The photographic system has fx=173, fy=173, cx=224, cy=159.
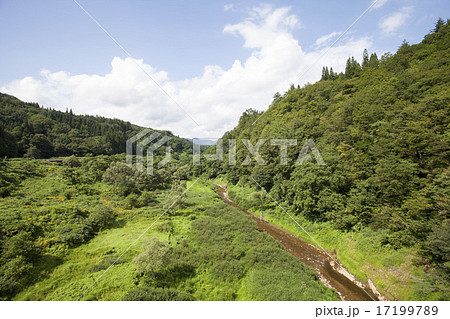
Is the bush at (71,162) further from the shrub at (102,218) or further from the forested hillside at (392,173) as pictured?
the forested hillside at (392,173)

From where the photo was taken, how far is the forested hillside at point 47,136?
168 feet

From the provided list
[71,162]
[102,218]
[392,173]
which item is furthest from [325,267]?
[71,162]

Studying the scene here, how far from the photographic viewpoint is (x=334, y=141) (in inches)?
1045

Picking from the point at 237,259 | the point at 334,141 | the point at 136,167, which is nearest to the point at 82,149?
the point at 136,167

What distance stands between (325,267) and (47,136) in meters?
94.5

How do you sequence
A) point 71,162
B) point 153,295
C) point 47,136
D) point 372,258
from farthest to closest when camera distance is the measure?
point 47,136
point 71,162
point 372,258
point 153,295

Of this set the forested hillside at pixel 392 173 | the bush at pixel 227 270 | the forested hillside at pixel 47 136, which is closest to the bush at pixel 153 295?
the bush at pixel 227 270

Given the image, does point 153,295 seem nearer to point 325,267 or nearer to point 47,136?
point 325,267

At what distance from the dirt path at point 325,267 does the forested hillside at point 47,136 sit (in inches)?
2659

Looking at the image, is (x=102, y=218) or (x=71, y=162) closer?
(x=102, y=218)

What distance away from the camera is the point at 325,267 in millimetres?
16922

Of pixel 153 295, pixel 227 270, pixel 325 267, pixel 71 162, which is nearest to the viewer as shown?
pixel 153 295

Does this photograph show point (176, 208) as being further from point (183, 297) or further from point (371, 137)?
point (371, 137)
